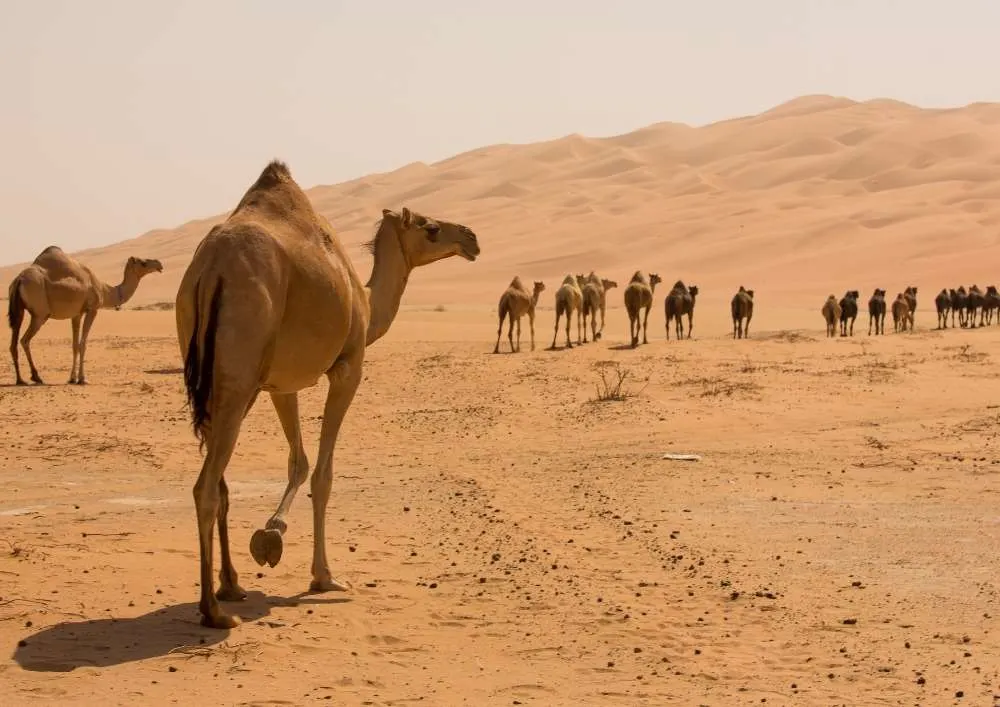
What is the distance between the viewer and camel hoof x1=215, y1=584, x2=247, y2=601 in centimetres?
812

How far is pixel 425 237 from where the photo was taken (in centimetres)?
1046

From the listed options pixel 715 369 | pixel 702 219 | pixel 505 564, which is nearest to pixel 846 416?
pixel 715 369

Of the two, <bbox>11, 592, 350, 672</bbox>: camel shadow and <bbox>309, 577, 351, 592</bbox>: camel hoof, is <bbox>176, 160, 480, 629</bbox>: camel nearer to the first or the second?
<bbox>309, 577, 351, 592</bbox>: camel hoof

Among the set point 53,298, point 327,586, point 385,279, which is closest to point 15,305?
point 53,298

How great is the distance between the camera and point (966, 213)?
77.4 metres

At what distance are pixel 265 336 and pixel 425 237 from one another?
315cm

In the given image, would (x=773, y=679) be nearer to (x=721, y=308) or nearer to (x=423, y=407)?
(x=423, y=407)

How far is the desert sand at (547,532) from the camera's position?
6.80m

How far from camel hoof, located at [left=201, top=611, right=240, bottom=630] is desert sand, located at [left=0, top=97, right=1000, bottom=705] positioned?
81 millimetres

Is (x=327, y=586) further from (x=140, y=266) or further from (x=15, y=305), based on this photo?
(x=140, y=266)

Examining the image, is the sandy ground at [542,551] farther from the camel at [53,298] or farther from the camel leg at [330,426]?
the camel at [53,298]

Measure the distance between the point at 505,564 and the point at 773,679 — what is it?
2999 millimetres

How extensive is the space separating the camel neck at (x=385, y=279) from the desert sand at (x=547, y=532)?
69.9 inches

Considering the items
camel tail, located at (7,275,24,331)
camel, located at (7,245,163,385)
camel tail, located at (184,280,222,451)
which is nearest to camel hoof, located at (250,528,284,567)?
camel tail, located at (184,280,222,451)
